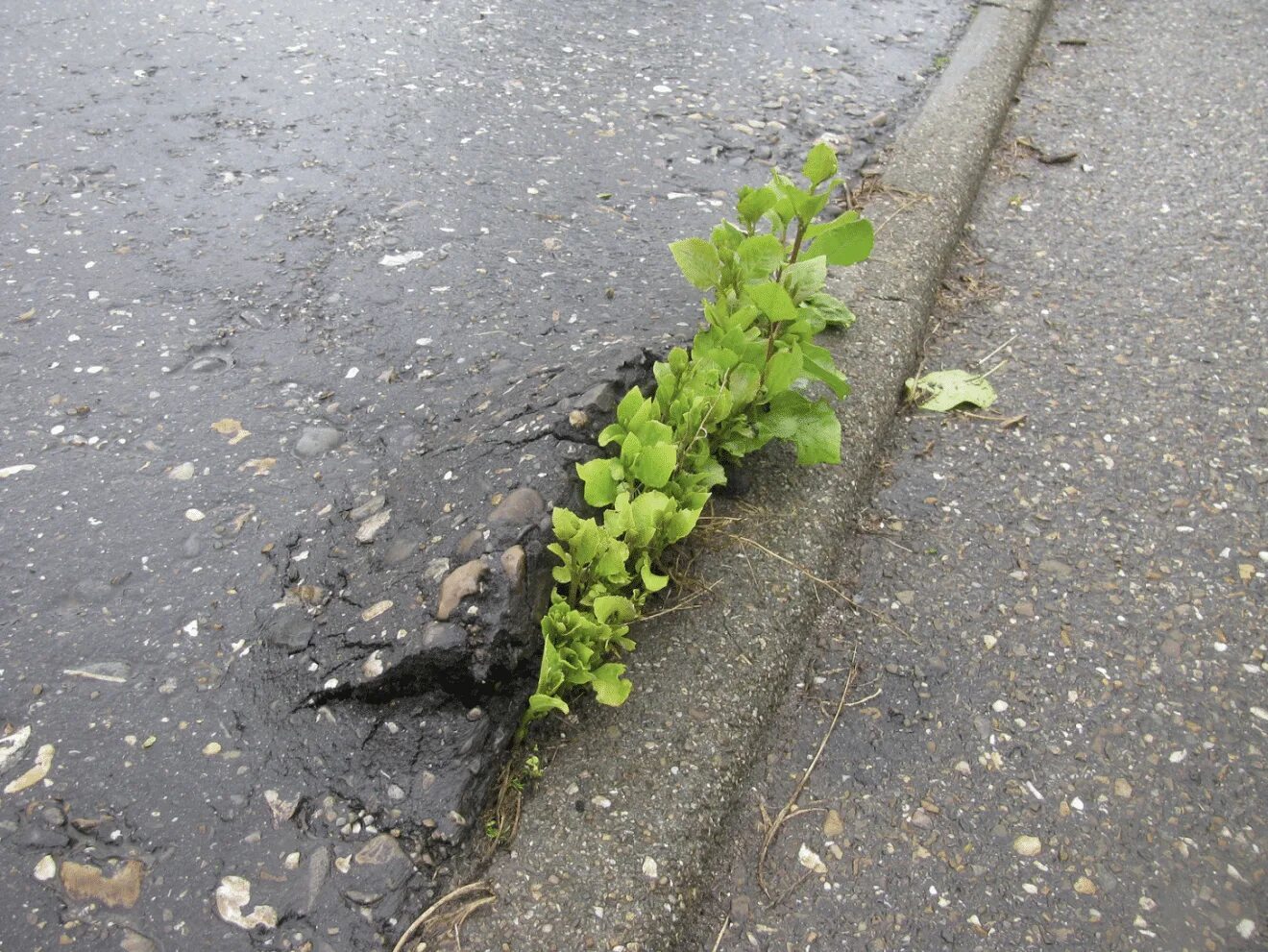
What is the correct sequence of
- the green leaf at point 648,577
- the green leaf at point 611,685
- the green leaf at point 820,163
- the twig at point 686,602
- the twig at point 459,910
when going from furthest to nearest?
the green leaf at point 820,163
the twig at point 686,602
the green leaf at point 648,577
the green leaf at point 611,685
the twig at point 459,910

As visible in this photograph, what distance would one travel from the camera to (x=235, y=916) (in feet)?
4.49

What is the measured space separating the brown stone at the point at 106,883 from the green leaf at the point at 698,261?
134 cm

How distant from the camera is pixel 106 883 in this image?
1.39 m

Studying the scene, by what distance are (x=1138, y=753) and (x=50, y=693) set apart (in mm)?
1720

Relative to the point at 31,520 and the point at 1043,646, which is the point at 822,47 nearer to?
the point at 1043,646

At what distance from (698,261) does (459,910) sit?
4.05ft

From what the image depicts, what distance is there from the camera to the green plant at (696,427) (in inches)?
63.9

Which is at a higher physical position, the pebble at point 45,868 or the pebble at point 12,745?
the pebble at point 45,868

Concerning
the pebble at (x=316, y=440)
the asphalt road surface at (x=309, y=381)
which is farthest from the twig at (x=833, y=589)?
the pebble at (x=316, y=440)

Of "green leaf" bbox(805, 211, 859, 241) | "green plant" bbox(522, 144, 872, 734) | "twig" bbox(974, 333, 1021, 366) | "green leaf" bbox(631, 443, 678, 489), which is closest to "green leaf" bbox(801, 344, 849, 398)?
"green plant" bbox(522, 144, 872, 734)

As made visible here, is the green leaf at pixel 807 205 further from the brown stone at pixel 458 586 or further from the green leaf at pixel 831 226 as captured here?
the brown stone at pixel 458 586

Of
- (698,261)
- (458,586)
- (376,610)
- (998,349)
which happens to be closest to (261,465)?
(376,610)

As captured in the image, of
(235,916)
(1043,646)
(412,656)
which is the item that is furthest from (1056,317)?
(235,916)

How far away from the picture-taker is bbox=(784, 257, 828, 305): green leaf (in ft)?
6.37
